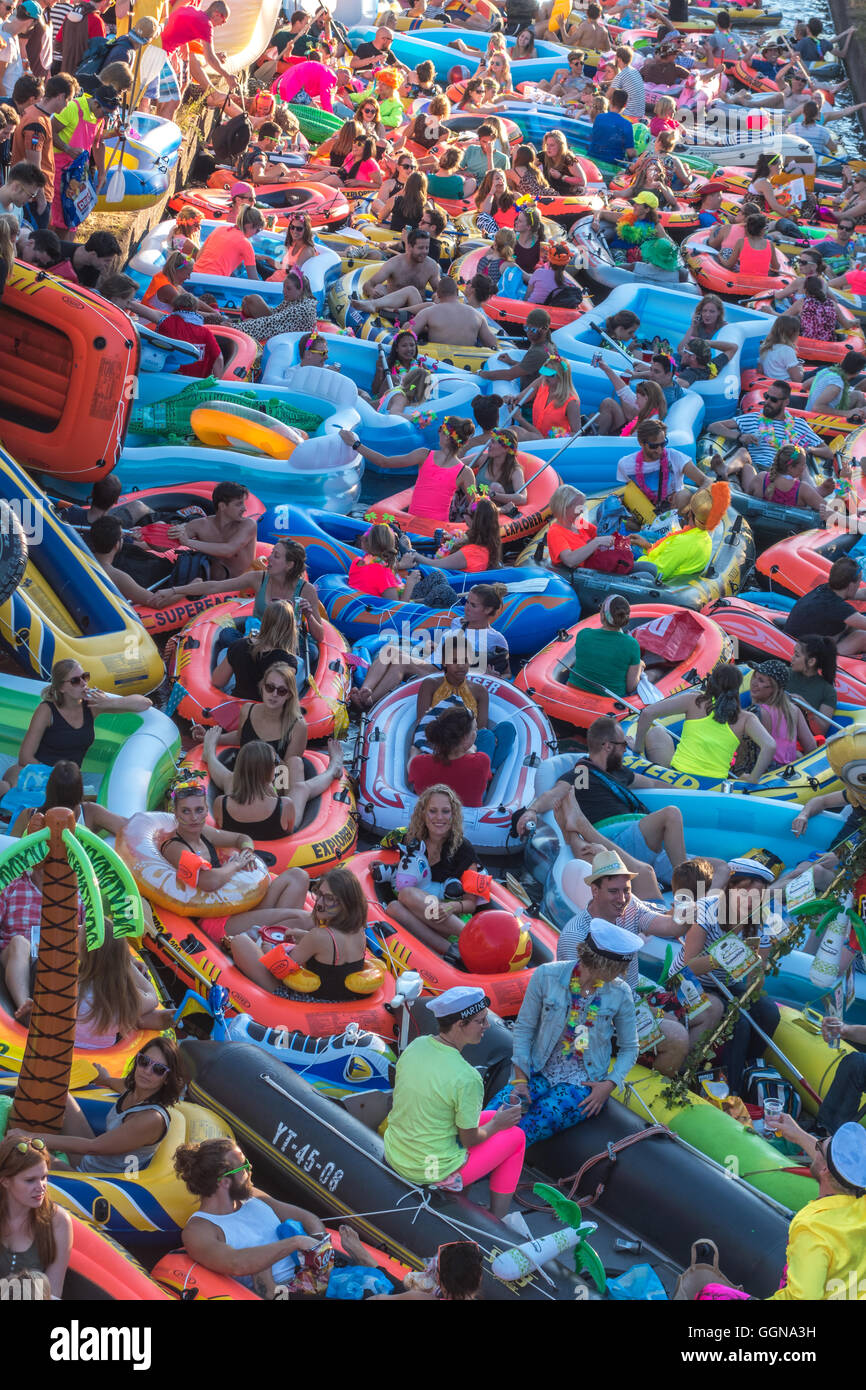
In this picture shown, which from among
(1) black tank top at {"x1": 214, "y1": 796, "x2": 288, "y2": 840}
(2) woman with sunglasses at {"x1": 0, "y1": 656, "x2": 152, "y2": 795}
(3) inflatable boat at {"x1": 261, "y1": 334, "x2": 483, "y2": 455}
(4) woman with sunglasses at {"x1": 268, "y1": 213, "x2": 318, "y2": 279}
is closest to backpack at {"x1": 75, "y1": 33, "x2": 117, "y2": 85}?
(4) woman with sunglasses at {"x1": 268, "y1": 213, "x2": 318, "y2": 279}

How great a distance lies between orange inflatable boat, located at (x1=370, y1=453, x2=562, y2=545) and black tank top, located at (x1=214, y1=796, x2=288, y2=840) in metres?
3.20

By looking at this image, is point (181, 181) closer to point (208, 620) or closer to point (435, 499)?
point (435, 499)

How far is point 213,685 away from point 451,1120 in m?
3.35

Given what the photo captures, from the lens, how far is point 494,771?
26.7 feet

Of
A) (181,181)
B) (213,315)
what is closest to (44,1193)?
(213,315)

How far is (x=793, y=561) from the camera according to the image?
34.2 feet

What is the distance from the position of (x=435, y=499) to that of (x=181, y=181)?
21.2 ft

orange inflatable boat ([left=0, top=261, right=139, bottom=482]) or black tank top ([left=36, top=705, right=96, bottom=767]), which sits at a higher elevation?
orange inflatable boat ([left=0, top=261, right=139, bottom=482])

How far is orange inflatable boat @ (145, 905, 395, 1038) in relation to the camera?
6203 millimetres

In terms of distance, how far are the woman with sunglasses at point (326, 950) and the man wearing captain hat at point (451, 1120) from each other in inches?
33.4

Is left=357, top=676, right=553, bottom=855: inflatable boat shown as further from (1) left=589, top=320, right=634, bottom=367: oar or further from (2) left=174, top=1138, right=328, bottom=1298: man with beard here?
(1) left=589, top=320, right=634, bottom=367: oar

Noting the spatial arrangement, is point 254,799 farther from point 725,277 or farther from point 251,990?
point 725,277

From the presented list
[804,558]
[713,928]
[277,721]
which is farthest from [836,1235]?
[804,558]

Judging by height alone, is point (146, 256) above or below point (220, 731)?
above
